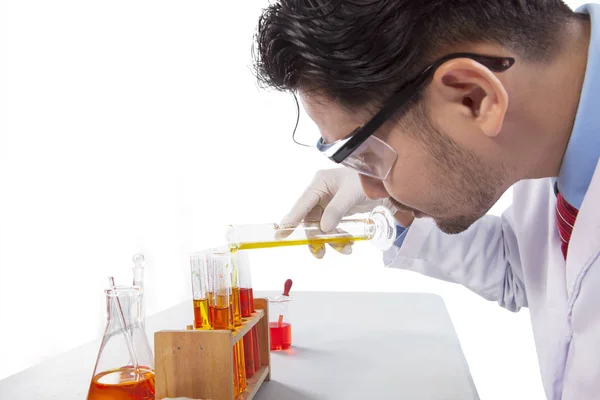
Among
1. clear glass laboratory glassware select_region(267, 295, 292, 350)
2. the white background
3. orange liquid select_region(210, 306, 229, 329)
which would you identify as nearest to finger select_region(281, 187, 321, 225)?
clear glass laboratory glassware select_region(267, 295, 292, 350)

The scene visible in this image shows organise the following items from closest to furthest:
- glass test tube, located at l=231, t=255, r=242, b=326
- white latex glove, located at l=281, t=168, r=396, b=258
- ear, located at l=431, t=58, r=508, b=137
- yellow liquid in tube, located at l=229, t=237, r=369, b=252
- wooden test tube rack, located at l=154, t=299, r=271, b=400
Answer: ear, located at l=431, t=58, r=508, b=137 < wooden test tube rack, located at l=154, t=299, r=271, b=400 < glass test tube, located at l=231, t=255, r=242, b=326 < yellow liquid in tube, located at l=229, t=237, r=369, b=252 < white latex glove, located at l=281, t=168, r=396, b=258

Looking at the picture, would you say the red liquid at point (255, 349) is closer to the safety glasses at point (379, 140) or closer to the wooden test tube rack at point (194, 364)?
the wooden test tube rack at point (194, 364)

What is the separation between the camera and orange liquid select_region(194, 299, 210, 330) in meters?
1.05

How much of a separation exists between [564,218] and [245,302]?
2.41 ft

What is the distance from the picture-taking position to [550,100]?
98 centimetres

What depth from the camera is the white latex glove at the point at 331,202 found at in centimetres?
138

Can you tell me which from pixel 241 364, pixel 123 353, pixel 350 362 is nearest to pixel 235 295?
pixel 241 364

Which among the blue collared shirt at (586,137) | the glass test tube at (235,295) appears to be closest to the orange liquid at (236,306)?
the glass test tube at (235,295)

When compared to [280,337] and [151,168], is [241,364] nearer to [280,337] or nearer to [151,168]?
[280,337]

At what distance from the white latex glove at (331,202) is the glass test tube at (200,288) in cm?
39

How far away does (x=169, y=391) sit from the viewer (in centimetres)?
98

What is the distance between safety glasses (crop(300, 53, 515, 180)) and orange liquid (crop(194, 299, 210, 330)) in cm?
39

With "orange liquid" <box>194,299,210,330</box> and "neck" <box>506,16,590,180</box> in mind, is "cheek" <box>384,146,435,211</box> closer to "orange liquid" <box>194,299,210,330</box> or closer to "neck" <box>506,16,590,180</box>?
"neck" <box>506,16,590,180</box>

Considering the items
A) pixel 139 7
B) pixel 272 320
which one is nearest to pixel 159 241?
pixel 139 7
